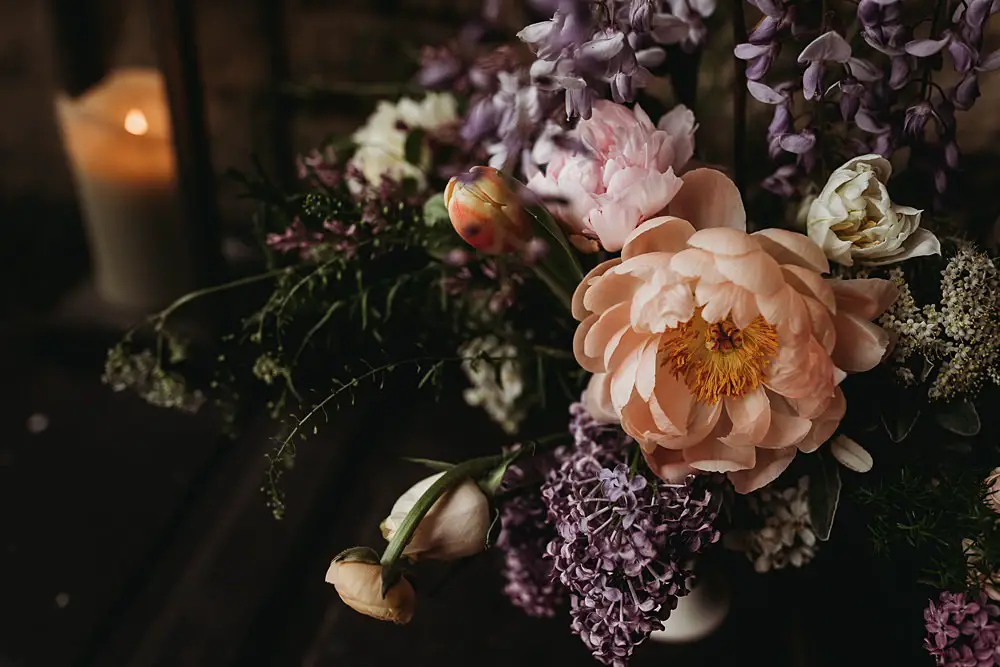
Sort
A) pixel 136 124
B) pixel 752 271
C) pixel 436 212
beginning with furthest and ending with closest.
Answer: pixel 136 124, pixel 436 212, pixel 752 271

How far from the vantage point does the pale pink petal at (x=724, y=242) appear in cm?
48

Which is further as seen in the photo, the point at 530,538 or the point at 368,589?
the point at 530,538

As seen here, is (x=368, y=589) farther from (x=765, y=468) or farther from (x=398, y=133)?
(x=398, y=133)

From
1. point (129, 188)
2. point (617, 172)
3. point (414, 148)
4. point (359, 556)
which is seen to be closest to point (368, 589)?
point (359, 556)

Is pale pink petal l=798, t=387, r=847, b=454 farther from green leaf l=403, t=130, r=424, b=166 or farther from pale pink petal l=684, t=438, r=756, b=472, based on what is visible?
green leaf l=403, t=130, r=424, b=166

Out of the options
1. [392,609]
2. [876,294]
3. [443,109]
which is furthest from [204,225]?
[876,294]

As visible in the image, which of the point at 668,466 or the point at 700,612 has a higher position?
the point at 668,466

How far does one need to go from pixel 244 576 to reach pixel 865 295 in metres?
0.49

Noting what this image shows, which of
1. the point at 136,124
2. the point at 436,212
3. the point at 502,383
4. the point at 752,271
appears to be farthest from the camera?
the point at 136,124

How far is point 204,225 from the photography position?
0.74 metres

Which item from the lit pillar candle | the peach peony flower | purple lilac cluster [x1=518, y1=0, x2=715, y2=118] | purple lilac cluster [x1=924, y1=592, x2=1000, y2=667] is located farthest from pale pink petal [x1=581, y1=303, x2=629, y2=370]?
the lit pillar candle

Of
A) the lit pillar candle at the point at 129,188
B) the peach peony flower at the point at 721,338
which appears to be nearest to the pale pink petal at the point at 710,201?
the peach peony flower at the point at 721,338

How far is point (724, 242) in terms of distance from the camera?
482mm

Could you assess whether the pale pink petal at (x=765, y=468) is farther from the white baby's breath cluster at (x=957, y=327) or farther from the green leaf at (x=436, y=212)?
the green leaf at (x=436, y=212)
